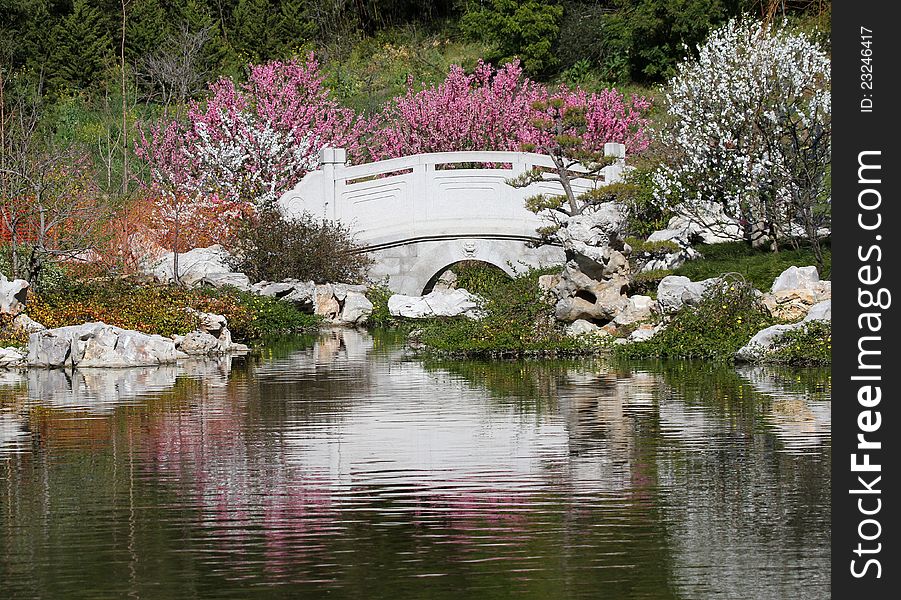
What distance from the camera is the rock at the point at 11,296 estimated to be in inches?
663

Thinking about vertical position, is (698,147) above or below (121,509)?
above

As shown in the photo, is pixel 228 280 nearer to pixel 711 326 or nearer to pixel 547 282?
pixel 547 282

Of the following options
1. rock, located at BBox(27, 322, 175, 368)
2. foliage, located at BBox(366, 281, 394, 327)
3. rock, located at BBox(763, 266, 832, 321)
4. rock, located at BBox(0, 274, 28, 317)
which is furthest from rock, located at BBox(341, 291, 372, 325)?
rock, located at BBox(763, 266, 832, 321)

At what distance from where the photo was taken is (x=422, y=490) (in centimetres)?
812

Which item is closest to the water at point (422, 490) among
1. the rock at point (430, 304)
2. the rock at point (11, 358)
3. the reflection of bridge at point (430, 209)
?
the rock at point (11, 358)

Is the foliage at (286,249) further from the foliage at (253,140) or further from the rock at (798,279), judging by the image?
the rock at (798,279)

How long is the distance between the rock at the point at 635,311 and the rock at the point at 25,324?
6.87 metres

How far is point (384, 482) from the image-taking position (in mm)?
8367

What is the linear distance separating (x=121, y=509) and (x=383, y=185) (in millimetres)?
17193

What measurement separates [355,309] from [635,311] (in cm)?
755

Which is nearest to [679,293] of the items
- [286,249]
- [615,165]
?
[615,165]

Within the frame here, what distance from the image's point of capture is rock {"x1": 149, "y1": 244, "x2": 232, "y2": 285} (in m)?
23.4

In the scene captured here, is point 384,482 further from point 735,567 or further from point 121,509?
point 735,567

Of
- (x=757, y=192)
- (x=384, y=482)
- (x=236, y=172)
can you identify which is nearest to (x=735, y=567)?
(x=384, y=482)
